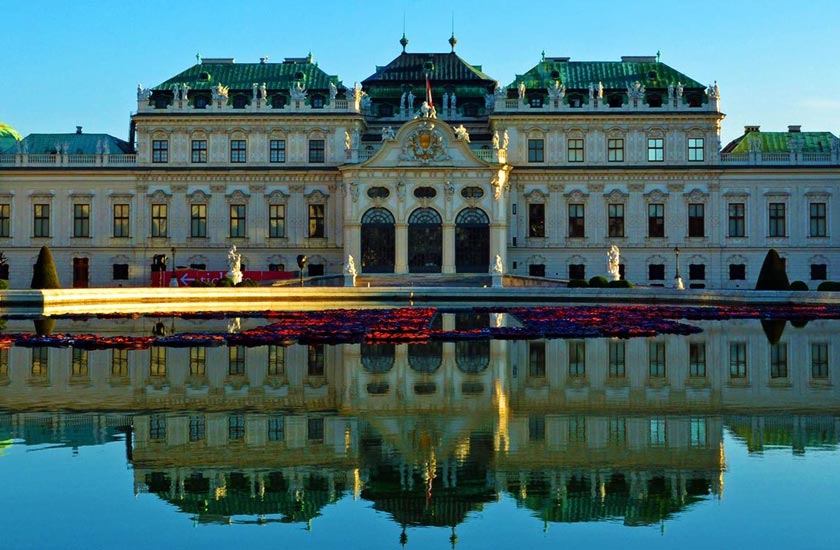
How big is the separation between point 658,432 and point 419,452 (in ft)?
9.70

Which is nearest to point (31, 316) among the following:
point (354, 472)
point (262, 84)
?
point (354, 472)

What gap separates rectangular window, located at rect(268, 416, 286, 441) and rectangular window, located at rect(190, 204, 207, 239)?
182 feet

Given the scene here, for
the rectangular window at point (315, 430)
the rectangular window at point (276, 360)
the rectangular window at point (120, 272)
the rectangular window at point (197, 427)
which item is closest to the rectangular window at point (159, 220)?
the rectangular window at point (120, 272)

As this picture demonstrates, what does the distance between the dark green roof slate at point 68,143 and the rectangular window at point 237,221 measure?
32.4 feet

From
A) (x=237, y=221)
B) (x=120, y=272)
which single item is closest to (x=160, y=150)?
(x=237, y=221)

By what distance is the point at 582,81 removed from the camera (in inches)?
2660

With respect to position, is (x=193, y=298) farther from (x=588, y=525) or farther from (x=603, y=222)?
(x=588, y=525)

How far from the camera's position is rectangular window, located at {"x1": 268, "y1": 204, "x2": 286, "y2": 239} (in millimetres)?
67125

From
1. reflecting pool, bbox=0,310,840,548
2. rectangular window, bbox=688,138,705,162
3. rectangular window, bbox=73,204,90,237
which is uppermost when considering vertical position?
rectangular window, bbox=688,138,705,162

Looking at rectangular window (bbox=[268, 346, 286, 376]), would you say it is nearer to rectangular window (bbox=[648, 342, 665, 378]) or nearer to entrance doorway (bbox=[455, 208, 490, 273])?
rectangular window (bbox=[648, 342, 665, 378])

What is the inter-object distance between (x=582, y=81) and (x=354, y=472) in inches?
2369

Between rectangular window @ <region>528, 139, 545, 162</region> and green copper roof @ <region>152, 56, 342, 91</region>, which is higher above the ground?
green copper roof @ <region>152, 56, 342, 91</region>

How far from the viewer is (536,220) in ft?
219

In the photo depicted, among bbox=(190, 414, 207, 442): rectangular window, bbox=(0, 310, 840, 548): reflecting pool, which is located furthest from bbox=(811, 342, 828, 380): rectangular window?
bbox=(190, 414, 207, 442): rectangular window
